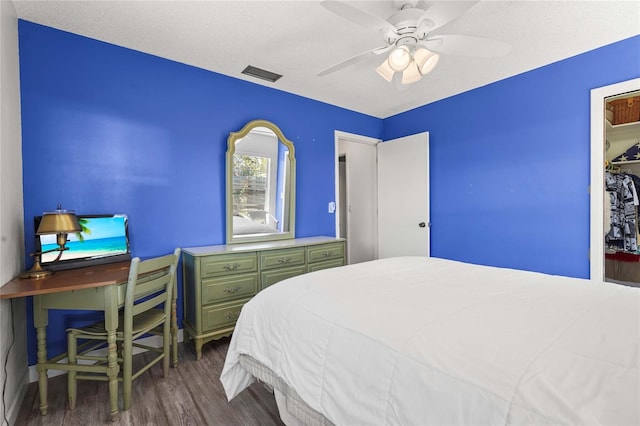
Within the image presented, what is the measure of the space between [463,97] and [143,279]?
361cm

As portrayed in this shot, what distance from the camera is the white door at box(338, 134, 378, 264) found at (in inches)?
185

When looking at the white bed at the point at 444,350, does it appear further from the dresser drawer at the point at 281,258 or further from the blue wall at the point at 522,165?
the blue wall at the point at 522,165

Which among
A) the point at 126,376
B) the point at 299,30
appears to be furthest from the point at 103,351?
the point at 299,30

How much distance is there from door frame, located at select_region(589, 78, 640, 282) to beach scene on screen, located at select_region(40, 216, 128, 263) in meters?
3.85

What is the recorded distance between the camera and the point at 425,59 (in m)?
2.07

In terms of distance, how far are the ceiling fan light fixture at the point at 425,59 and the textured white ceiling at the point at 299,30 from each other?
0.27 metres

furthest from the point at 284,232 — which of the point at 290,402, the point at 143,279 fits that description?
the point at 290,402

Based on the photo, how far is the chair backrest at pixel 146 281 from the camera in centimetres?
174

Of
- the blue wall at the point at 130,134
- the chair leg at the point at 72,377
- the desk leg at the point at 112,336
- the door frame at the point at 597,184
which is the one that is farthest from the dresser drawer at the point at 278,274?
the door frame at the point at 597,184

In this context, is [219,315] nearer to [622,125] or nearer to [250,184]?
[250,184]

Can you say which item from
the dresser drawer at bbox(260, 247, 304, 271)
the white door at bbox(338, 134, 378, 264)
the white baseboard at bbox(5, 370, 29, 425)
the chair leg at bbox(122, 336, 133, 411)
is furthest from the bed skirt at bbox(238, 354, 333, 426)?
the white door at bbox(338, 134, 378, 264)

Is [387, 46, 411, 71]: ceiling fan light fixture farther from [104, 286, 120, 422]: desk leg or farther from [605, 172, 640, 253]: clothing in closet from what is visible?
[605, 172, 640, 253]: clothing in closet

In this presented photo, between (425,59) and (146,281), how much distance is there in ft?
7.71

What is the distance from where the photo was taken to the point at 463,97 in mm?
3443
